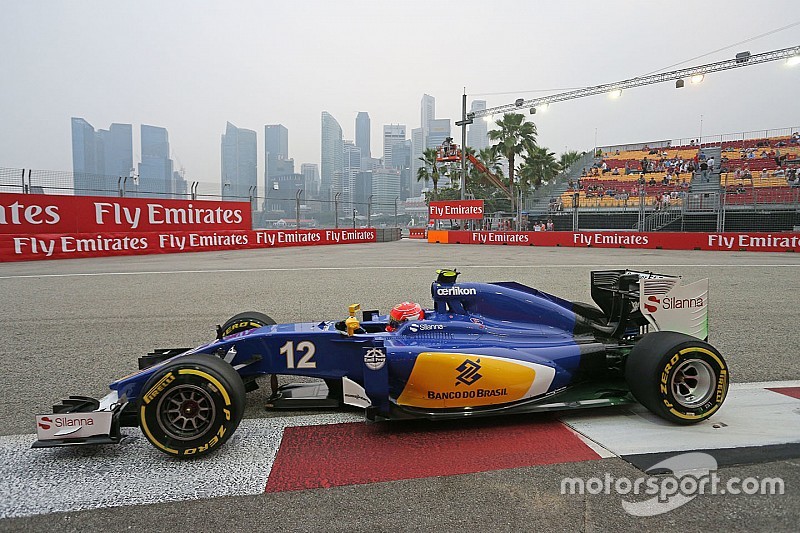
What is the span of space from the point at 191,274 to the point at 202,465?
32.9 ft

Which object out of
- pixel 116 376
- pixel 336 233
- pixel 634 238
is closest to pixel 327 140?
pixel 336 233

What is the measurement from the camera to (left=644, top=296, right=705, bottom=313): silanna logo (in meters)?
3.71

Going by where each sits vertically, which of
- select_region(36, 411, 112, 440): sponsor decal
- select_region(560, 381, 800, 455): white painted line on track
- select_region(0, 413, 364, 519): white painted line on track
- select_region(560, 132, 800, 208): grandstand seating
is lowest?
select_region(0, 413, 364, 519): white painted line on track

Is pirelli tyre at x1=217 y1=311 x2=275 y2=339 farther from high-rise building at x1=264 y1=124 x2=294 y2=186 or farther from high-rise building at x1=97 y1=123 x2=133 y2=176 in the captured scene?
high-rise building at x1=264 y1=124 x2=294 y2=186

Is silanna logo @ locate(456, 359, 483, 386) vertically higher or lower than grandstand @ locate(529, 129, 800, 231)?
lower

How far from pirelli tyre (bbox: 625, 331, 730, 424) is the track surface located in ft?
1.76

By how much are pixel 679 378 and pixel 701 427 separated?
0.34m

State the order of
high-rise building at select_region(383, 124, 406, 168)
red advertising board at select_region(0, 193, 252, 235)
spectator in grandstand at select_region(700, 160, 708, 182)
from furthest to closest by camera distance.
Result: high-rise building at select_region(383, 124, 406, 168), spectator in grandstand at select_region(700, 160, 708, 182), red advertising board at select_region(0, 193, 252, 235)

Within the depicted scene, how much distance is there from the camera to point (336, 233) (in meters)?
28.4

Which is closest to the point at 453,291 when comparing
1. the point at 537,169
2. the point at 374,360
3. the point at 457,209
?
the point at 374,360

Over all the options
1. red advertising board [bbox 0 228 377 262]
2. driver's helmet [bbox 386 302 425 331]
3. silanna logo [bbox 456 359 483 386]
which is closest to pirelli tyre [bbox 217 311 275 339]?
driver's helmet [bbox 386 302 425 331]

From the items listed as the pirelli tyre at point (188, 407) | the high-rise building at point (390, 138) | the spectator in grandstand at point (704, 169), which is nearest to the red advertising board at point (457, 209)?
the spectator in grandstand at point (704, 169)

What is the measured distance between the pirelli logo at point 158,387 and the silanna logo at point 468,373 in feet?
5.78

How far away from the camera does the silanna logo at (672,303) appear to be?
3.71 metres
